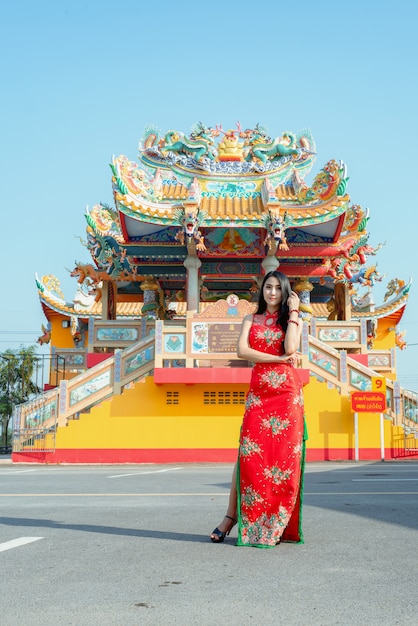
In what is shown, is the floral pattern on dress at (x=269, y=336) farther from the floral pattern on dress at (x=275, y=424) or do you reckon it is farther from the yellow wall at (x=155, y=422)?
the yellow wall at (x=155, y=422)

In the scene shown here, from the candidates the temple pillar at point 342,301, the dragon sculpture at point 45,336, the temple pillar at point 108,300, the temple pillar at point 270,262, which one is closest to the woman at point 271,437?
the temple pillar at point 270,262

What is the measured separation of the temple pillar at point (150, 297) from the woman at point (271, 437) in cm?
1835

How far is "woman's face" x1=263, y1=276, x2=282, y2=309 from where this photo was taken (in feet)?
17.1

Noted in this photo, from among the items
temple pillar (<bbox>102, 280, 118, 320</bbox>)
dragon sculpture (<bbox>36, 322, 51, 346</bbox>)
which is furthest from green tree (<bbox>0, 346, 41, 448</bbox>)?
temple pillar (<bbox>102, 280, 118, 320</bbox>)

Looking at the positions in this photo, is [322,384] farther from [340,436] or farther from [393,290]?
[393,290]

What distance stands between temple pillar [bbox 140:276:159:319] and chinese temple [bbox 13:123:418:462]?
5 centimetres

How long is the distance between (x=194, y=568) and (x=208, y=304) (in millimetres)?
16526

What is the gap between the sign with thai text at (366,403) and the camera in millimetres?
17406

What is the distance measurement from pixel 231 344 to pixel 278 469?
13374 millimetres

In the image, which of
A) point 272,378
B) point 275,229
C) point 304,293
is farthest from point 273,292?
point 304,293

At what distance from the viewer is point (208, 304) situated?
20.4m

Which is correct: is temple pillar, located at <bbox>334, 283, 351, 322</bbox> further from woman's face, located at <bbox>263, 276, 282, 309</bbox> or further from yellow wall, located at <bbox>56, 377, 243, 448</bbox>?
woman's face, located at <bbox>263, 276, 282, 309</bbox>

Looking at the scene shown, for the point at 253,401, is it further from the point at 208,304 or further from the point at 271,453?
the point at 208,304

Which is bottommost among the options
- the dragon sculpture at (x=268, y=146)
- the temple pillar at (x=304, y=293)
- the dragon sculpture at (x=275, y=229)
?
the temple pillar at (x=304, y=293)
